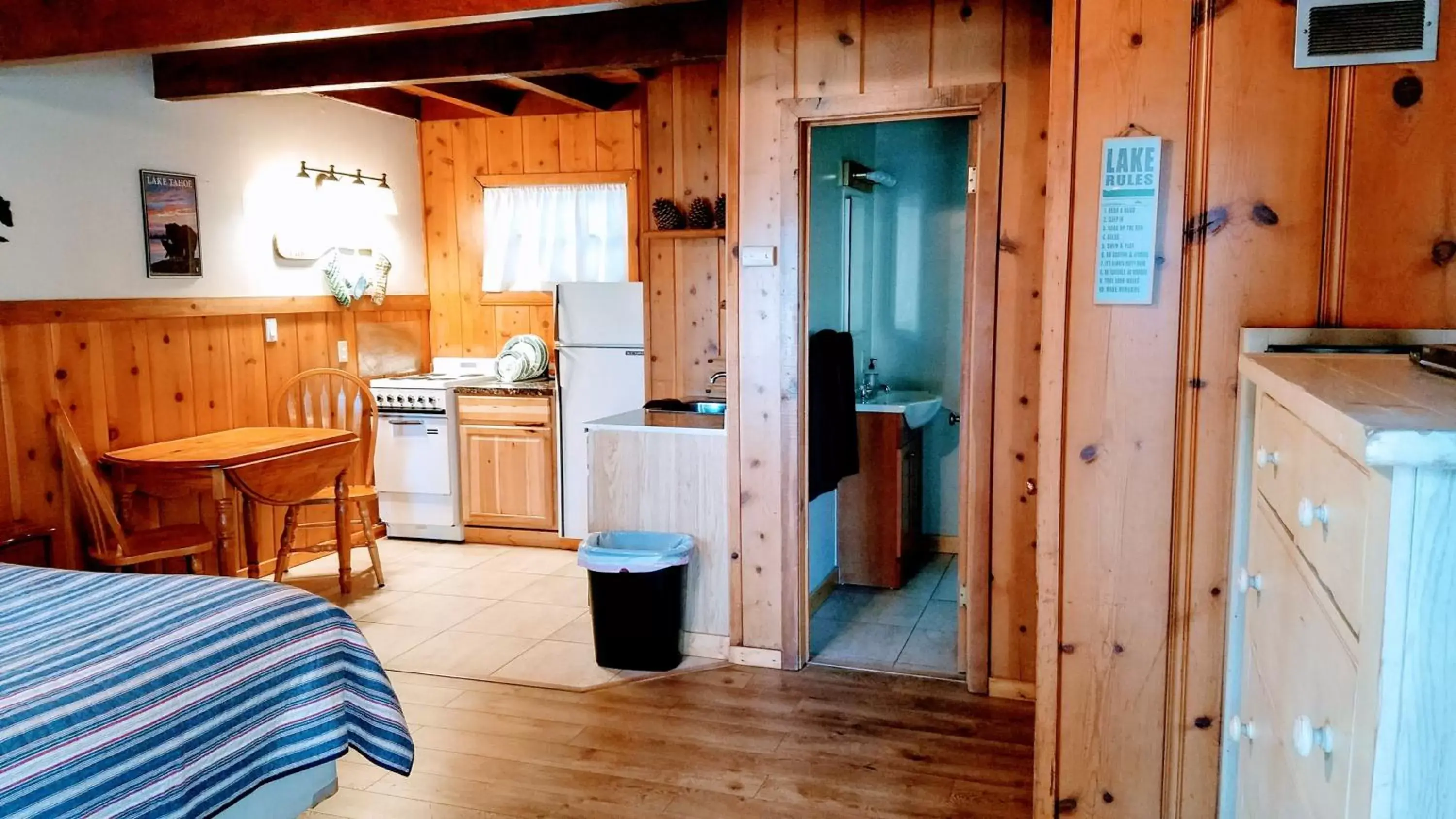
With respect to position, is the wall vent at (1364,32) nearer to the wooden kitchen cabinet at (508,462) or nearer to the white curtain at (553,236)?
the wooden kitchen cabinet at (508,462)

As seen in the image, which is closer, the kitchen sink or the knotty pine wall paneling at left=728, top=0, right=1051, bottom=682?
the knotty pine wall paneling at left=728, top=0, right=1051, bottom=682

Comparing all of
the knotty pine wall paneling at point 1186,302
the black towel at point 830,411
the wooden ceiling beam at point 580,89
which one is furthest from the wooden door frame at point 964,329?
the wooden ceiling beam at point 580,89

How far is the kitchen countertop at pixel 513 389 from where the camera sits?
506cm

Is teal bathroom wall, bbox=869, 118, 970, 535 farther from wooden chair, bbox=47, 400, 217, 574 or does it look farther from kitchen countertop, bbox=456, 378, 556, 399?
wooden chair, bbox=47, 400, 217, 574

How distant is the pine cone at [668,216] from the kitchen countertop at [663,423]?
40.9 inches

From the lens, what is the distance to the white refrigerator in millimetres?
4844

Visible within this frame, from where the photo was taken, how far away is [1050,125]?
6.30ft

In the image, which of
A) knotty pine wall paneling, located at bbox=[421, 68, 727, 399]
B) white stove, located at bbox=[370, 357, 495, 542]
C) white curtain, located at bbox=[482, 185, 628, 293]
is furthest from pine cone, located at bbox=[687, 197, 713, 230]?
white stove, located at bbox=[370, 357, 495, 542]

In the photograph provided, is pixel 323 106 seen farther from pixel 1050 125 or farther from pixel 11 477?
pixel 1050 125

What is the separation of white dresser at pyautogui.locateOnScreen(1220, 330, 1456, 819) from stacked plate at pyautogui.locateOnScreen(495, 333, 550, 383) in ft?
14.0

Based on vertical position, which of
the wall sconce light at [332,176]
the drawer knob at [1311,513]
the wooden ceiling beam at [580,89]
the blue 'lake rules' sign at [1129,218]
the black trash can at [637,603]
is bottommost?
the black trash can at [637,603]

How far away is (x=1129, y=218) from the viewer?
1.85 metres

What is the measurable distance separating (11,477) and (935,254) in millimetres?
3963

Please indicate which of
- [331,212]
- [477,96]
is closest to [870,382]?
[477,96]
